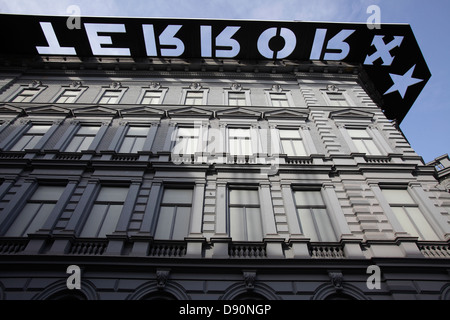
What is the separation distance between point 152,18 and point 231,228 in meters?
15.9

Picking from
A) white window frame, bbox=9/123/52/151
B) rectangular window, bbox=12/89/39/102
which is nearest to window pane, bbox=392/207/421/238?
white window frame, bbox=9/123/52/151

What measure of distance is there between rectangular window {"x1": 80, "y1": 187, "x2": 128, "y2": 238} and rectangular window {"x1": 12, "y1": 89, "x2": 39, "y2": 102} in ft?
35.5

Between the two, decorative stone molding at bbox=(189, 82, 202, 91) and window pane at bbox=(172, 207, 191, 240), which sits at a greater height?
decorative stone molding at bbox=(189, 82, 202, 91)

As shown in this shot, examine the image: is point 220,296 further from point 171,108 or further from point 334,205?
point 171,108

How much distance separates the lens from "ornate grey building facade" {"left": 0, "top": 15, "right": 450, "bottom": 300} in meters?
9.19

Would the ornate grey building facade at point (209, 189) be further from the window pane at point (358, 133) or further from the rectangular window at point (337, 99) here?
the rectangular window at point (337, 99)

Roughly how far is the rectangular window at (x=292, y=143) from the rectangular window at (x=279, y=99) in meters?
2.98

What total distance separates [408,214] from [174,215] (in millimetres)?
9465

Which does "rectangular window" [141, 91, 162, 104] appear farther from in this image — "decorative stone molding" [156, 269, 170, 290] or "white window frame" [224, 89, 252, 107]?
"decorative stone molding" [156, 269, 170, 290]

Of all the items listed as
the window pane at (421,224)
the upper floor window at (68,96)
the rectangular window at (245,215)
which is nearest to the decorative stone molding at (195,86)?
the upper floor window at (68,96)

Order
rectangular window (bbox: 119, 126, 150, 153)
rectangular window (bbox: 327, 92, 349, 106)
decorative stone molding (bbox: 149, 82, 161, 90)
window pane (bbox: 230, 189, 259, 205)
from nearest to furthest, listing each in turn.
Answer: window pane (bbox: 230, 189, 259, 205) < rectangular window (bbox: 119, 126, 150, 153) < rectangular window (bbox: 327, 92, 349, 106) < decorative stone molding (bbox: 149, 82, 161, 90)

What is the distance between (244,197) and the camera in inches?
496

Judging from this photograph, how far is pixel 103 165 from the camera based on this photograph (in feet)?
43.4

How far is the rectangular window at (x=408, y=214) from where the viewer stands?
11102mm
